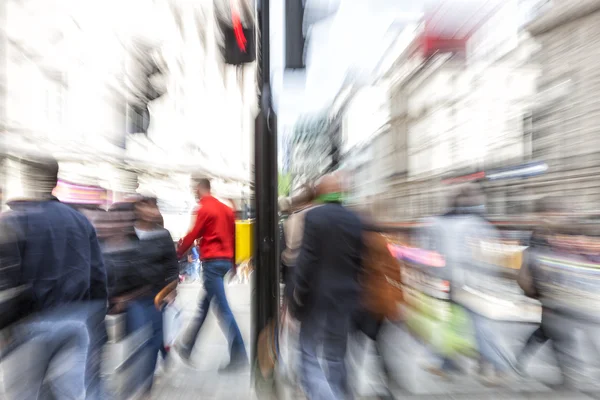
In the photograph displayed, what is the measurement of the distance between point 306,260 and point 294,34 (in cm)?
127

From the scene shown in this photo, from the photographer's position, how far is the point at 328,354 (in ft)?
7.87

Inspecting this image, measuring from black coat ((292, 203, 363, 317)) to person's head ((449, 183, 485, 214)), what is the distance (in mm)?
1670

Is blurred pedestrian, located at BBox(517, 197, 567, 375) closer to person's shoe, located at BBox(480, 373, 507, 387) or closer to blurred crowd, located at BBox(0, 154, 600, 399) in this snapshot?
blurred crowd, located at BBox(0, 154, 600, 399)

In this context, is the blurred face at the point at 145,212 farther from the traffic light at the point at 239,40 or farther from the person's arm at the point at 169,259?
the traffic light at the point at 239,40

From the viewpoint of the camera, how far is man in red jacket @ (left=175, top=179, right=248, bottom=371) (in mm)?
4102

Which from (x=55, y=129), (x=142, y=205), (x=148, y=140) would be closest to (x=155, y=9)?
(x=148, y=140)

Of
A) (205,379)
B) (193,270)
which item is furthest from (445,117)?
(205,379)

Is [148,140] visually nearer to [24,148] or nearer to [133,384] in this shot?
[24,148]

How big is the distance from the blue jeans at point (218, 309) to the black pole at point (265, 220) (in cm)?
136

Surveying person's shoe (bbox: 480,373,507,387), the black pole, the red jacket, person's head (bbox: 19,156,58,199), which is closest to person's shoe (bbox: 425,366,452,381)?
person's shoe (bbox: 480,373,507,387)

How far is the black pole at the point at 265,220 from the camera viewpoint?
276 centimetres

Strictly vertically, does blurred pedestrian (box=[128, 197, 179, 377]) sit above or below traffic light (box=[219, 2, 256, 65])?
below

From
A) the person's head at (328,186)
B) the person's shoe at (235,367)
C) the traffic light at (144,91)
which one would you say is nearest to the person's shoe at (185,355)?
the person's shoe at (235,367)

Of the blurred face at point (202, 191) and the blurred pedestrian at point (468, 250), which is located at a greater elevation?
the blurred face at point (202, 191)
